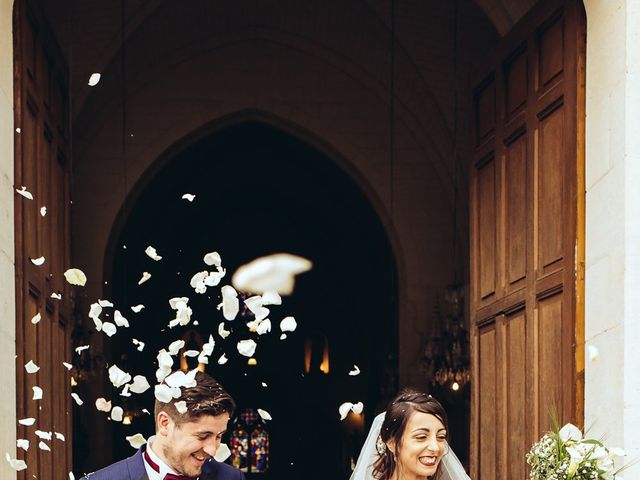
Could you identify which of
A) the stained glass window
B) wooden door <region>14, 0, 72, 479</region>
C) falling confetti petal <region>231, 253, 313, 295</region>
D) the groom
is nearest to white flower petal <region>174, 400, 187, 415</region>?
the groom

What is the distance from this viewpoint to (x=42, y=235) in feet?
25.1

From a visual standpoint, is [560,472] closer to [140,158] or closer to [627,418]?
[627,418]

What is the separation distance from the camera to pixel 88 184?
1415 cm

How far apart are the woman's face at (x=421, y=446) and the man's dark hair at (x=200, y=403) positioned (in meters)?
0.78

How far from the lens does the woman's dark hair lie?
468cm

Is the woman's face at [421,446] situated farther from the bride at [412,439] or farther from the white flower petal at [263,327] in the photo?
the white flower petal at [263,327]

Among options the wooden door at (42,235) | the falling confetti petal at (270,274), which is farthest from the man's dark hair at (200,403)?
the falling confetti petal at (270,274)

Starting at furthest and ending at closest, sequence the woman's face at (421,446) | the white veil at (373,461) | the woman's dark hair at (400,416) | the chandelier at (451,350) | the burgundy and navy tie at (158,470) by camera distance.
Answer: the chandelier at (451,350)
the white veil at (373,461)
the woman's dark hair at (400,416)
the woman's face at (421,446)
the burgundy and navy tie at (158,470)

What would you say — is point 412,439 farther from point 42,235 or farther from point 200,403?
point 42,235

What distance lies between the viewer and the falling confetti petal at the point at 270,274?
75.9 feet

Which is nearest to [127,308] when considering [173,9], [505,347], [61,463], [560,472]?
[173,9]

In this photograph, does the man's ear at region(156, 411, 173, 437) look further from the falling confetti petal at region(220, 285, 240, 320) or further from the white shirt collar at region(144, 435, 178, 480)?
the falling confetti petal at region(220, 285, 240, 320)

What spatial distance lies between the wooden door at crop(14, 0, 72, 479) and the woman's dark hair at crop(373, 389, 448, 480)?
2.44m

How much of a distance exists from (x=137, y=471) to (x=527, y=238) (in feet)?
11.9
